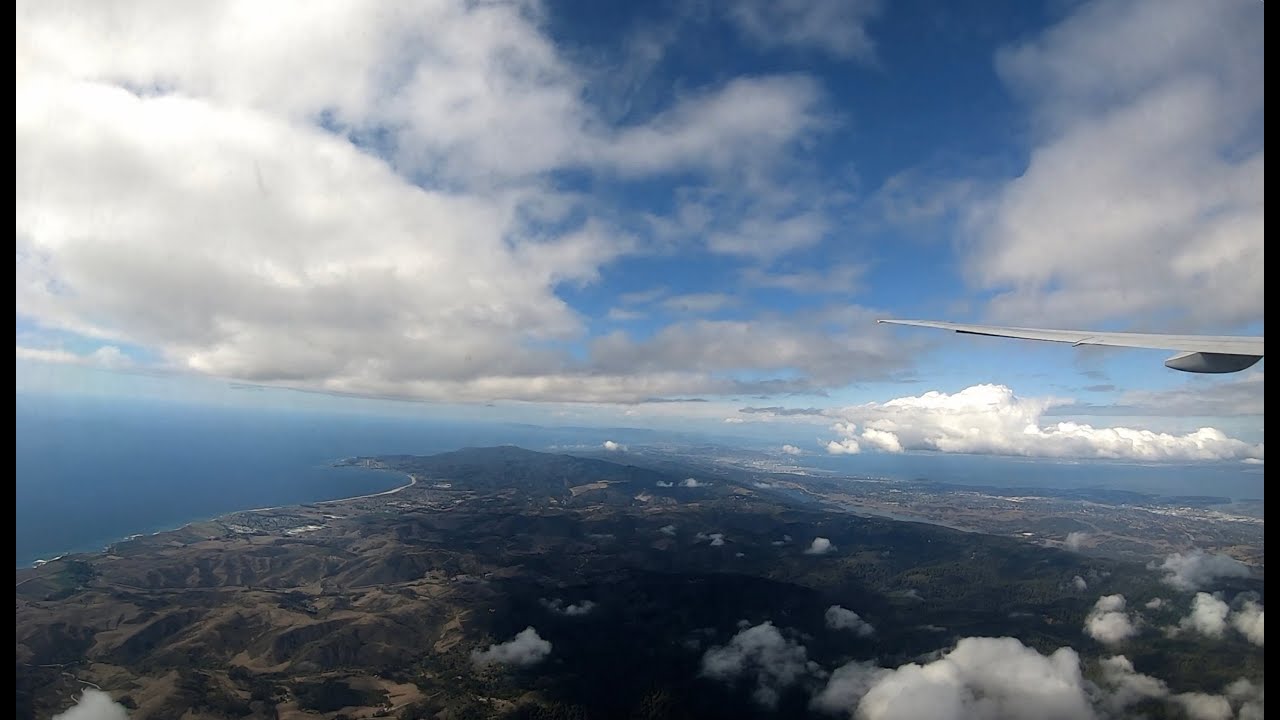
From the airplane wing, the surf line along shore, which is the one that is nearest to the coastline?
the surf line along shore

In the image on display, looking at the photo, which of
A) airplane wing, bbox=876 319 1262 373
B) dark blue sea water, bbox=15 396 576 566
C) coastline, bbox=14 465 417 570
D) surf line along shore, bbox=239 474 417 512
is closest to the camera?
airplane wing, bbox=876 319 1262 373

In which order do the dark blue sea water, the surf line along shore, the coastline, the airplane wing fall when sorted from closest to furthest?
the airplane wing < the coastline < the dark blue sea water < the surf line along shore

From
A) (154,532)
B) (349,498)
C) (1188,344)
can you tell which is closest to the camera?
(1188,344)

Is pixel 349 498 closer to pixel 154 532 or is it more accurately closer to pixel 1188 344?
pixel 154 532

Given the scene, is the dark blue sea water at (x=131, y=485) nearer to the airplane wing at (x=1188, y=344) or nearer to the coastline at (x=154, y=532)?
the coastline at (x=154, y=532)

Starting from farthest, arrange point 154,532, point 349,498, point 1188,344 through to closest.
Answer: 1. point 349,498
2. point 154,532
3. point 1188,344

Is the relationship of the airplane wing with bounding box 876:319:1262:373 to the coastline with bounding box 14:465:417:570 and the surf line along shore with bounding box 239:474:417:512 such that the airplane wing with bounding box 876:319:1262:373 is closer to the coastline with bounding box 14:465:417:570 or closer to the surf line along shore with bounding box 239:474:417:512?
the coastline with bounding box 14:465:417:570

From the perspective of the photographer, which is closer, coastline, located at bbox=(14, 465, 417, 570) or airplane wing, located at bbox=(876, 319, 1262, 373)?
airplane wing, located at bbox=(876, 319, 1262, 373)

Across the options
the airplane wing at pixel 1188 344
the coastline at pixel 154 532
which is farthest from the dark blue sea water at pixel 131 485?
the airplane wing at pixel 1188 344

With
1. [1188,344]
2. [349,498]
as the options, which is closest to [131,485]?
[349,498]
